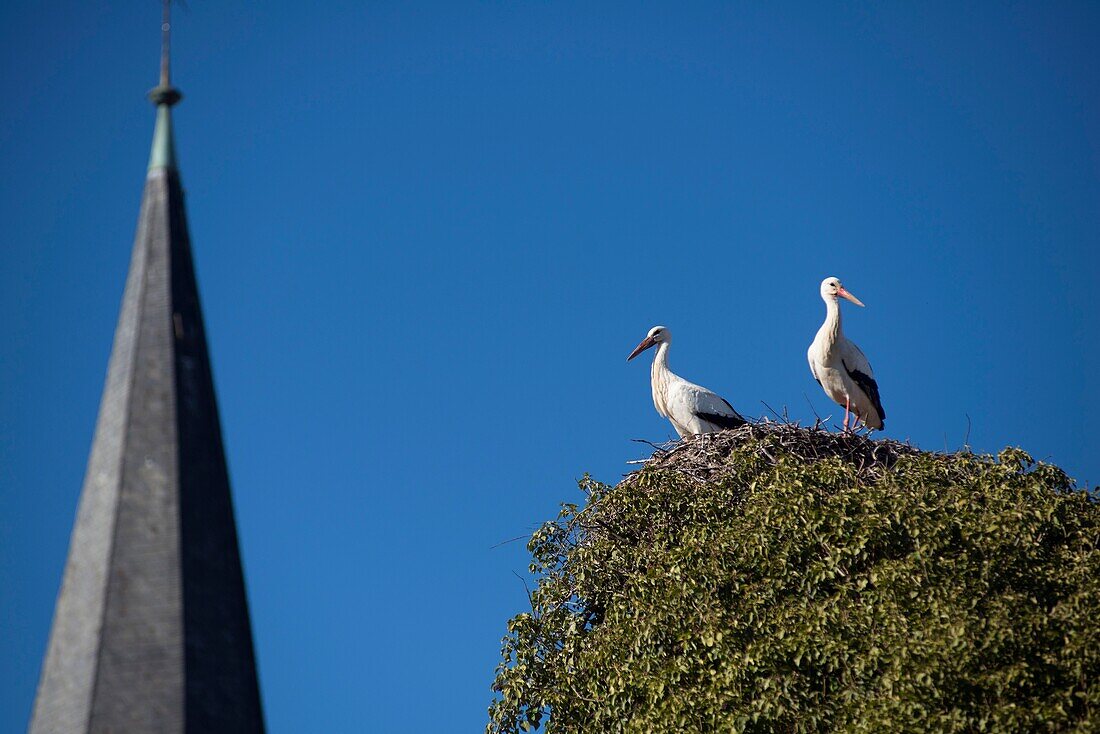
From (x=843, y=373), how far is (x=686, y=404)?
1874 millimetres

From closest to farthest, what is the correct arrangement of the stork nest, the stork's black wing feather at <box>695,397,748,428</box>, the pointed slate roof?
the pointed slate roof
the stork nest
the stork's black wing feather at <box>695,397,748,428</box>

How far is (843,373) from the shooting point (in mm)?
21062

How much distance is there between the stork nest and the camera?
60.2ft

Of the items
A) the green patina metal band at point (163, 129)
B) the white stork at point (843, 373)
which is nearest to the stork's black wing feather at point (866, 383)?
the white stork at point (843, 373)

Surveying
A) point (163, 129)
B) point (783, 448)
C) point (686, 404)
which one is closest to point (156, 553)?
point (163, 129)

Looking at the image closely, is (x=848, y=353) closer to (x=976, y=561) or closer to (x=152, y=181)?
(x=976, y=561)

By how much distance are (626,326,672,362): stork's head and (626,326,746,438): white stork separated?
0.19 m

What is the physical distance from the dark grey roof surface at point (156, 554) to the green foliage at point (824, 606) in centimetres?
502

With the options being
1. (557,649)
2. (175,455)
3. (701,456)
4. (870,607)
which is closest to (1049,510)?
(870,607)

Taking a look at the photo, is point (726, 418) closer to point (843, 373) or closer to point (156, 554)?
point (843, 373)

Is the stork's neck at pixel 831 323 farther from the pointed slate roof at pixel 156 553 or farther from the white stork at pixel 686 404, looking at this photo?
the pointed slate roof at pixel 156 553

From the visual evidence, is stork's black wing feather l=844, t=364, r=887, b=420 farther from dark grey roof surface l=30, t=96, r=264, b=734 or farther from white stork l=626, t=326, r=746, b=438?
dark grey roof surface l=30, t=96, r=264, b=734

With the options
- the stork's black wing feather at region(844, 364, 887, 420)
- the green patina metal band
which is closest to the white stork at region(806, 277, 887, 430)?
→ the stork's black wing feather at region(844, 364, 887, 420)

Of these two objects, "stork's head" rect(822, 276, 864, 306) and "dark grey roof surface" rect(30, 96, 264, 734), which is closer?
"dark grey roof surface" rect(30, 96, 264, 734)
